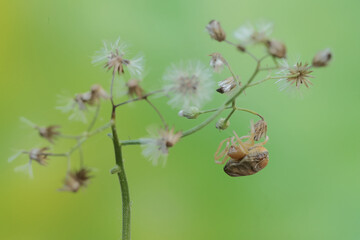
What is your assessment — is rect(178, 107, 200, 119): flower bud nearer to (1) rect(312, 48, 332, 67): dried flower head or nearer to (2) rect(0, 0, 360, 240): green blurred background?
(1) rect(312, 48, 332, 67): dried flower head

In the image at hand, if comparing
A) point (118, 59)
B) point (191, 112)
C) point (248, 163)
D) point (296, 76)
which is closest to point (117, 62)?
point (118, 59)

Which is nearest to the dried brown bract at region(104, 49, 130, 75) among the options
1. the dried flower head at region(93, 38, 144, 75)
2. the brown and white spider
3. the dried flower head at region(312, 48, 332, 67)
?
the dried flower head at region(93, 38, 144, 75)

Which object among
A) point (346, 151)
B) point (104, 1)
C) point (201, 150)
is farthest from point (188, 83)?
point (346, 151)

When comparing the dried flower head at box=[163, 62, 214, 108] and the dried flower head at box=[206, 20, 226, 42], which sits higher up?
the dried flower head at box=[206, 20, 226, 42]

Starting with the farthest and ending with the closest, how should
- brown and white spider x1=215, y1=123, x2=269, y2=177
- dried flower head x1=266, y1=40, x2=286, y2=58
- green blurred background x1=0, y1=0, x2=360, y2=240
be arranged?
green blurred background x1=0, y1=0, x2=360, y2=240 < brown and white spider x1=215, y1=123, x2=269, y2=177 < dried flower head x1=266, y1=40, x2=286, y2=58

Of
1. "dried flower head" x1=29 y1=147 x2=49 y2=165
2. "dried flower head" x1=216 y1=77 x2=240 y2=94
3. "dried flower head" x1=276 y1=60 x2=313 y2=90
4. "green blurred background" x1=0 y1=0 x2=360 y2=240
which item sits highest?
"green blurred background" x1=0 y1=0 x2=360 y2=240

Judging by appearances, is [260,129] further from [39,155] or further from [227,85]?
[39,155]
